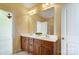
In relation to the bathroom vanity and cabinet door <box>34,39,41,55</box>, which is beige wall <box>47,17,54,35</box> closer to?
the bathroom vanity

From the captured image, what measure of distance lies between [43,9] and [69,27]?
1.50ft

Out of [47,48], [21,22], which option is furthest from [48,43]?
[21,22]

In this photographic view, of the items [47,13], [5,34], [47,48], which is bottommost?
[47,48]

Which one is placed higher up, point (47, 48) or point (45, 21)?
point (45, 21)

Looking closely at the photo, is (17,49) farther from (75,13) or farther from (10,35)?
(75,13)

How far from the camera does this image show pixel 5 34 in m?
1.95

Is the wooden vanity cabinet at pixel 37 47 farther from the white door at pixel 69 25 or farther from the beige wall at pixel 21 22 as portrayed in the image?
the white door at pixel 69 25

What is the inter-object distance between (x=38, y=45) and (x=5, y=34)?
507 millimetres

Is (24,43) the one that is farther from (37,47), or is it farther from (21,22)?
(21,22)

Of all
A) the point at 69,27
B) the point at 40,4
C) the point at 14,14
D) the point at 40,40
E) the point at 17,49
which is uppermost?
the point at 40,4

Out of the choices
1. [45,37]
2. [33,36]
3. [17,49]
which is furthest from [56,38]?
[17,49]

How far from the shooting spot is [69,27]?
193 centimetres

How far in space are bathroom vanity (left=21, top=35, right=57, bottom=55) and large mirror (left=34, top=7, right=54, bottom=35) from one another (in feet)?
0.38

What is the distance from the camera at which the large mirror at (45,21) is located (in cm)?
193
